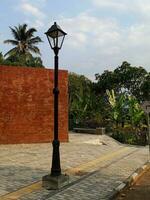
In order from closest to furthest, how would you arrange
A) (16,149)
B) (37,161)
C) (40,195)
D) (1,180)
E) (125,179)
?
(40,195) → (1,180) → (125,179) → (37,161) → (16,149)

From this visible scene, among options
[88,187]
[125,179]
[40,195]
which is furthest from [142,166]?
[40,195]

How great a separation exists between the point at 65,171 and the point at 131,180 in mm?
2211

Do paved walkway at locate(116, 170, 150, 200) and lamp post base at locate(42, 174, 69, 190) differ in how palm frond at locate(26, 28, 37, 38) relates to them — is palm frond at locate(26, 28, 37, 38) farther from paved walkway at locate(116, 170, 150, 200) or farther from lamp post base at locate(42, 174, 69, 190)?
lamp post base at locate(42, 174, 69, 190)

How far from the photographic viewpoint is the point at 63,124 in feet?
83.0

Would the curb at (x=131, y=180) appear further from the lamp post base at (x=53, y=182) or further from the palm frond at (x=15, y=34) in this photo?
the palm frond at (x=15, y=34)

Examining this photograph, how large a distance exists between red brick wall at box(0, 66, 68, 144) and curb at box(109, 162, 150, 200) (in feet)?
24.4

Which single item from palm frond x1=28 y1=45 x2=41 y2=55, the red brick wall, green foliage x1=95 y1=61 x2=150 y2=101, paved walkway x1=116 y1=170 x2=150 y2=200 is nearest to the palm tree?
palm frond x1=28 y1=45 x2=41 y2=55

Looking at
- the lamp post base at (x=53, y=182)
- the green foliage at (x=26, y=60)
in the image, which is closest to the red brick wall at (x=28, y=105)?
the lamp post base at (x=53, y=182)

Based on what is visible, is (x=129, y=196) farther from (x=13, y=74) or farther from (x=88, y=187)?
(x=13, y=74)

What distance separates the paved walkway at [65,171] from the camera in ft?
35.2

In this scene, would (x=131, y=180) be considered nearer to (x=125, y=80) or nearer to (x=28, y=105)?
(x=28, y=105)

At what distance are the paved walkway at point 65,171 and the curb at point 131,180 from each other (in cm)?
16

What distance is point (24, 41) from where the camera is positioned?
62.8 m

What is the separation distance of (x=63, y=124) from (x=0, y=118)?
13.8 feet
